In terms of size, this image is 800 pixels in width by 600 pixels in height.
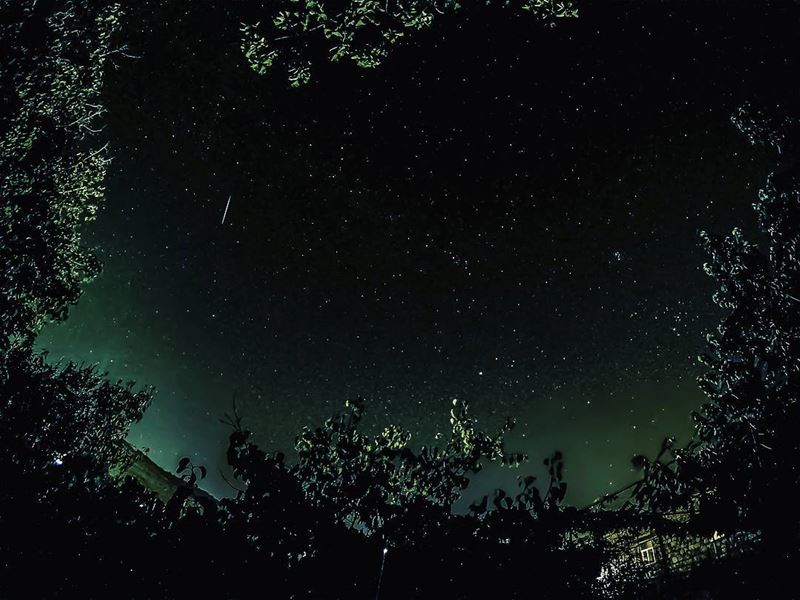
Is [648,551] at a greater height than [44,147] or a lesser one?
lesser

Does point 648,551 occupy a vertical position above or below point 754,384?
below

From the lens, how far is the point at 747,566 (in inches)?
378

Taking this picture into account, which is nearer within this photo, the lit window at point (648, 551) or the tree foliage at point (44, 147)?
the tree foliage at point (44, 147)

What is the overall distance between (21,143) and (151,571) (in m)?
10.8

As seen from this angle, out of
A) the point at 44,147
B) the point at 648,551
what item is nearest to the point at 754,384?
the point at 648,551

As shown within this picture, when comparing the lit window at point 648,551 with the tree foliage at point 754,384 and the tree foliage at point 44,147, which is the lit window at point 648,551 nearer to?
the tree foliage at point 754,384

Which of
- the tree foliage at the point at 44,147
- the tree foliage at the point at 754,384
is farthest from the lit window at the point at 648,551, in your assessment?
the tree foliage at the point at 44,147

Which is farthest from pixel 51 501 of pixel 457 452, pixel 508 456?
pixel 508 456

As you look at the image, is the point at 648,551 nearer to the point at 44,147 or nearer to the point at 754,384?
the point at 754,384

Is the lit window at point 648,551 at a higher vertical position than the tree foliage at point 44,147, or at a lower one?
lower

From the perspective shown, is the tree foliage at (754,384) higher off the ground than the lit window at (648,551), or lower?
higher

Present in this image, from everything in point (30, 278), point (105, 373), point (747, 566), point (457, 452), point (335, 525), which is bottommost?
point (335, 525)

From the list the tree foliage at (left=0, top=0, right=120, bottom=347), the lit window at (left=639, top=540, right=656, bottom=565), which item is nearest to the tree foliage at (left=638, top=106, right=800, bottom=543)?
the lit window at (left=639, top=540, right=656, bottom=565)

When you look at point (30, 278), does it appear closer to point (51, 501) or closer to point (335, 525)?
point (51, 501)
